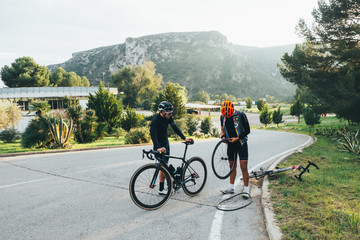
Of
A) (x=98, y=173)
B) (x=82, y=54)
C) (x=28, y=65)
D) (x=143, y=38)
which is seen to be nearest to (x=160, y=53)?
(x=143, y=38)

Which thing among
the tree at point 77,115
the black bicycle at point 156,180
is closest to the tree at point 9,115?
the tree at point 77,115

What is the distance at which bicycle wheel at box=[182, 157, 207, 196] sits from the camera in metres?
4.79

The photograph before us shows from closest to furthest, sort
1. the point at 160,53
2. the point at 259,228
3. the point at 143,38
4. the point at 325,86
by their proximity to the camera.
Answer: the point at 259,228 → the point at 325,86 → the point at 160,53 → the point at 143,38

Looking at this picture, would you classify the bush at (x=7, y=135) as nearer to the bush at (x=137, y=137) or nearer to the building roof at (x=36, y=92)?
the bush at (x=137, y=137)

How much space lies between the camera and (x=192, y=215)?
3971mm

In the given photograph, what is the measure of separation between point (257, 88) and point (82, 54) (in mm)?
140402

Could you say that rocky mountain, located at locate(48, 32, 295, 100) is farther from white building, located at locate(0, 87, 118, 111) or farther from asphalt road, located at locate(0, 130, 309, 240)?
asphalt road, located at locate(0, 130, 309, 240)

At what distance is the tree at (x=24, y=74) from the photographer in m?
63.3

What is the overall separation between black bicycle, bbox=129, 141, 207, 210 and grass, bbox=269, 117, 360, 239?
5.60 ft

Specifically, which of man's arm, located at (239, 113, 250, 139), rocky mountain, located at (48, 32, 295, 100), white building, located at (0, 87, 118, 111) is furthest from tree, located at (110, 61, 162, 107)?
man's arm, located at (239, 113, 250, 139)

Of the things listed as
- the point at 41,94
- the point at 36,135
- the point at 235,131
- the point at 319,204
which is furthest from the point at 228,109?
the point at 41,94

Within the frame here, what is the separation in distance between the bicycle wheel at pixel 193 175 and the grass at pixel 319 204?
5.09 feet

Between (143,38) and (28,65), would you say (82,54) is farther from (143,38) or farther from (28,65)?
(28,65)

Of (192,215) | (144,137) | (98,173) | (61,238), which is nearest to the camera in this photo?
(61,238)
